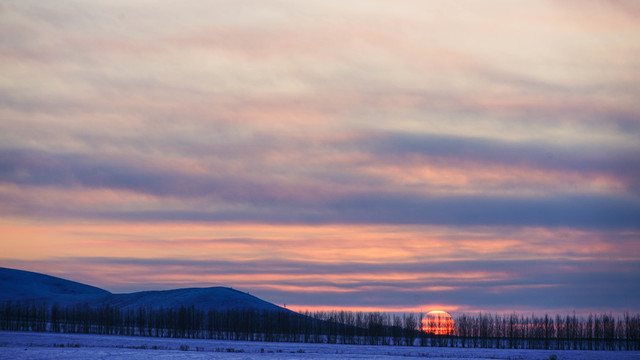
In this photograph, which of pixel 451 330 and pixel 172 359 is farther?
pixel 451 330

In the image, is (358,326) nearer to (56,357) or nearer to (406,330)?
(406,330)

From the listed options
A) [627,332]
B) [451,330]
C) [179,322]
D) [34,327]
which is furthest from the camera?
[179,322]

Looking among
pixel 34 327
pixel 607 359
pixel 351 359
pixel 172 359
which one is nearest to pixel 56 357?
pixel 172 359

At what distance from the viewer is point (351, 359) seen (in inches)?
2559

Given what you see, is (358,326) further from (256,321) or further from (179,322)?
(179,322)

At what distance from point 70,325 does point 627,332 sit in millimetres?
139569

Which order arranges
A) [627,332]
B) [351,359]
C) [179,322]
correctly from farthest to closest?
[179,322], [627,332], [351,359]

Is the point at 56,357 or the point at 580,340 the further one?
the point at 580,340

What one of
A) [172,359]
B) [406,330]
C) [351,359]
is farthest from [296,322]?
[172,359]

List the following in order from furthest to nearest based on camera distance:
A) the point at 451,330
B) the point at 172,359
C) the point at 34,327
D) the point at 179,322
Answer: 1. the point at 179,322
2. the point at 34,327
3. the point at 451,330
4. the point at 172,359

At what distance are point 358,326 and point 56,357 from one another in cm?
12471

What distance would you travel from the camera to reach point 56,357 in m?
48.9

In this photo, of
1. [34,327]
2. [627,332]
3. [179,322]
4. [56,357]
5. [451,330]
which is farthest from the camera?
[179,322]

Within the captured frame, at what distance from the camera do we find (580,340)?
506ft
